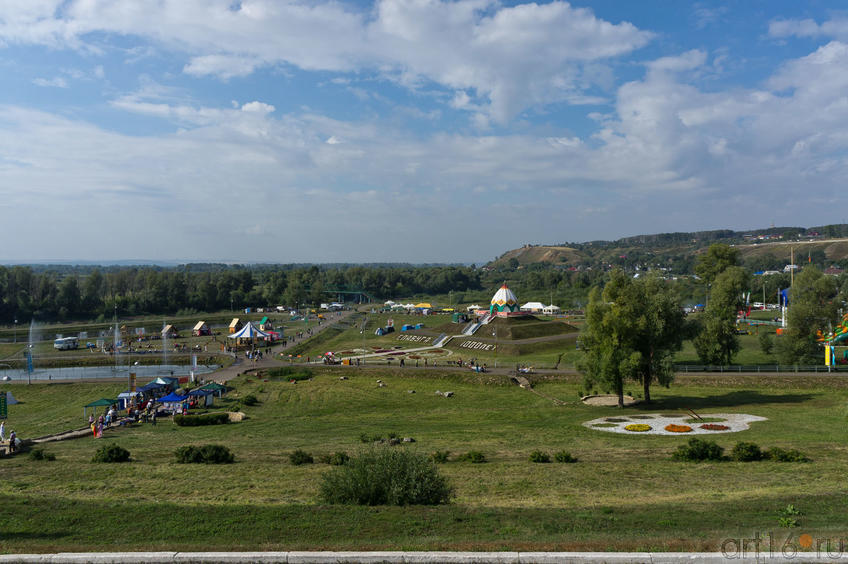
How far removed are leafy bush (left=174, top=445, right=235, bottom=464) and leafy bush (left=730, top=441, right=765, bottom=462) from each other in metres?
20.4

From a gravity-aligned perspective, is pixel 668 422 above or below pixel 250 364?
above

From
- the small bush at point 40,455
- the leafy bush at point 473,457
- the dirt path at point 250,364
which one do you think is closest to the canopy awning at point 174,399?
the dirt path at point 250,364

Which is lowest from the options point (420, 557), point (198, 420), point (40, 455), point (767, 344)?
point (198, 420)

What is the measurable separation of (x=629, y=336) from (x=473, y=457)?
19.7 meters

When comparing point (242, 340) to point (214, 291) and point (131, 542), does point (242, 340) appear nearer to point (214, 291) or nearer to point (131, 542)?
point (131, 542)

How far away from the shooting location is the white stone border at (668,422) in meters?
28.1

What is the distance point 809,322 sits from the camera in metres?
46.3

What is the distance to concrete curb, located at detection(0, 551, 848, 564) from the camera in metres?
9.49

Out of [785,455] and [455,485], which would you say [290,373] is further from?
[785,455]

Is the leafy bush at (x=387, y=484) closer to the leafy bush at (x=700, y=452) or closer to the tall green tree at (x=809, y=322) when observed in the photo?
the leafy bush at (x=700, y=452)

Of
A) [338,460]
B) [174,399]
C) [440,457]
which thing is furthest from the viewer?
[174,399]

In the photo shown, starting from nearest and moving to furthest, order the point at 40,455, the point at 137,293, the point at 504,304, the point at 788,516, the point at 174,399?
the point at 788,516, the point at 40,455, the point at 174,399, the point at 504,304, the point at 137,293

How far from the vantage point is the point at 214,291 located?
138 metres

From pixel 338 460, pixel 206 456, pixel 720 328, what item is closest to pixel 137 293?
pixel 206 456
